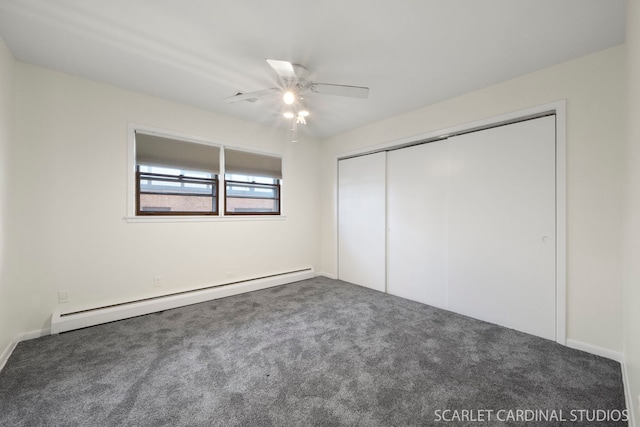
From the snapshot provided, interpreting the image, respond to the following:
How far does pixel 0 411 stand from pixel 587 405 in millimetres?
3580

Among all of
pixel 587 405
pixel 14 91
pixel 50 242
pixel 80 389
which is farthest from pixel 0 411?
pixel 587 405

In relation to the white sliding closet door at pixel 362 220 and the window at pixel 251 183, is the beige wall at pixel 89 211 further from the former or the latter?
the white sliding closet door at pixel 362 220

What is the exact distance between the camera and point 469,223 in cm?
293

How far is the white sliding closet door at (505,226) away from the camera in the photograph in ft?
7.95

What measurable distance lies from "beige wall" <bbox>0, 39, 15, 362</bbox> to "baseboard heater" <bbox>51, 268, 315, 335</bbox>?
37 centimetres

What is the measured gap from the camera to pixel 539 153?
246cm

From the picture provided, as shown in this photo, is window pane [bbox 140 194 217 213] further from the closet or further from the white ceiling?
the closet

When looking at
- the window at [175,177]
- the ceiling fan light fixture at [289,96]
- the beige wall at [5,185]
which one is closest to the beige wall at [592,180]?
the ceiling fan light fixture at [289,96]

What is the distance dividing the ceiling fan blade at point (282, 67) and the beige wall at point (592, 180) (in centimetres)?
Result: 229

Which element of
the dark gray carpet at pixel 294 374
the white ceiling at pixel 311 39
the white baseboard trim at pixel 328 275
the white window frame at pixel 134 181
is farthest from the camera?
the white baseboard trim at pixel 328 275

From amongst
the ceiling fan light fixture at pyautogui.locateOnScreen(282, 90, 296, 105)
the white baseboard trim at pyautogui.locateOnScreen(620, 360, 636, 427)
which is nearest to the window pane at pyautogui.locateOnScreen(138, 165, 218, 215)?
the ceiling fan light fixture at pyautogui.locateOnScreen(282, 90, 296, 105)

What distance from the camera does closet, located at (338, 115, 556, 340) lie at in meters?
2.46

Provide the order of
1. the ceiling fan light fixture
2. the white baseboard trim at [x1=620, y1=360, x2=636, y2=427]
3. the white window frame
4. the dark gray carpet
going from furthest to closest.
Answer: the white window frame, the ceiling fan light fixture, the dark gray carpet, the white baseboard trim at [x1=620, y1=360, x2=636, y2=427]

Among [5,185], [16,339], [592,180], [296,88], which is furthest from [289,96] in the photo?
[16,339]
